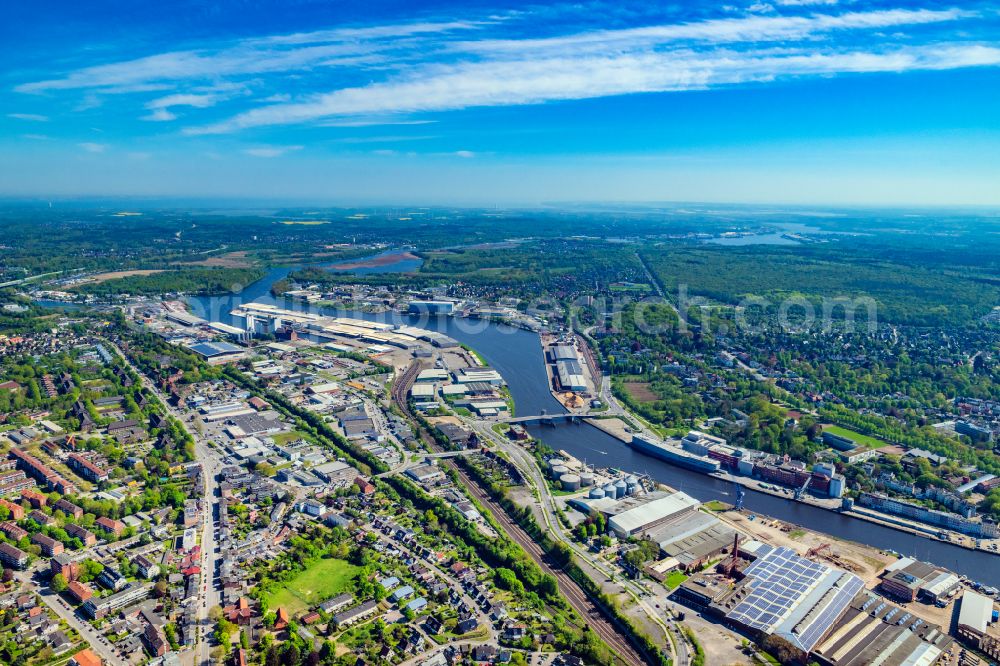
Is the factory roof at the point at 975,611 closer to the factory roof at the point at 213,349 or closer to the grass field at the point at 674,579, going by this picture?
the grass field at the point at 674,579

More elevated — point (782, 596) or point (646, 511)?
point (646, 511)

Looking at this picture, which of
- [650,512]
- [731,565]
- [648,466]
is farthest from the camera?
[648,466]

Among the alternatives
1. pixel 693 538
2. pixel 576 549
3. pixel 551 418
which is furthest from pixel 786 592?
pixel 551 418

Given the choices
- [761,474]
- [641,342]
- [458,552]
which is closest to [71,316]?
[641,342]

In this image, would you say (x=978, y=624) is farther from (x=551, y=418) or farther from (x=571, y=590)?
(x=551, y=418)

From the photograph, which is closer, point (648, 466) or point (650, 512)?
point (650, 512)

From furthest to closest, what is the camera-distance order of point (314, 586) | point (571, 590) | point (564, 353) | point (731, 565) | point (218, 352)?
point (564, 353) < point (218, 352) < point (731, 565) < point (571, 590) < point (314, 586)

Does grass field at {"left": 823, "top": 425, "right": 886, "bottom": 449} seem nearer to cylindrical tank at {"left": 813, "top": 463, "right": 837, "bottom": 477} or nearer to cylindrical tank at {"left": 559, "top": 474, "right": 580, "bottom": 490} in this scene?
cylindrical tank at {"left": 813, "top": 463, "right": 837, "bottom": 477}

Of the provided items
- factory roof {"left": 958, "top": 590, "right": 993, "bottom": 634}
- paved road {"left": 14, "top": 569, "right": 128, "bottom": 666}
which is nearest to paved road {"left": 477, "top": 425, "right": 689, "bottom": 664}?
factory roof {"left": 958, "top": 590, "right": 993, "bottom": 634}
